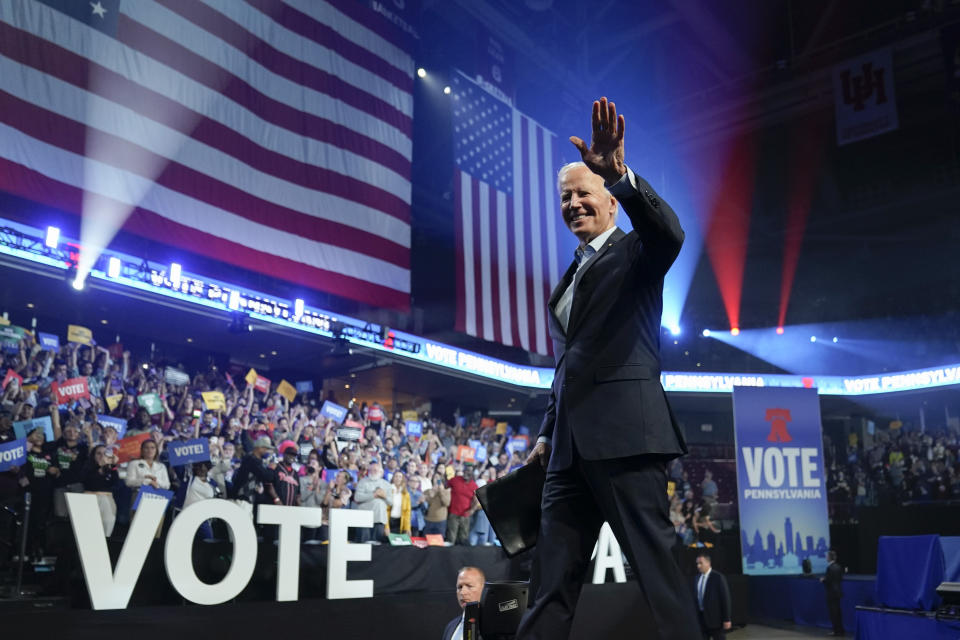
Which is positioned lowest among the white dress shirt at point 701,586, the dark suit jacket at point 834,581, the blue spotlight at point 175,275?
the dark suit jacket at point 834,581

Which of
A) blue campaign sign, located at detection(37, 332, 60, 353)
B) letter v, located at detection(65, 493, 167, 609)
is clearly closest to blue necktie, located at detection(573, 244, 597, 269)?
letter v, located at detection(65, 493, 167, 609)

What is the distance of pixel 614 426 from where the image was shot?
1.74 m

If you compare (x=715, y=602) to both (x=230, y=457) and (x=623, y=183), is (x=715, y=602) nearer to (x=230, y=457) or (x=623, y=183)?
(x=230, y=457)

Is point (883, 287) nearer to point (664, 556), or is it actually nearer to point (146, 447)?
point (146, 447)

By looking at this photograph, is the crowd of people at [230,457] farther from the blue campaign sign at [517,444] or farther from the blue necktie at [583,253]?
the blue necktie at [583,253]

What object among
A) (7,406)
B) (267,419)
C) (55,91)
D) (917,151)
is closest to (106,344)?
(267,419)

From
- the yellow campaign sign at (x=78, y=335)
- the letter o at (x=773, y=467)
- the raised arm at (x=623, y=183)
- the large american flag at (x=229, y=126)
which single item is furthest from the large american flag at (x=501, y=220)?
the raised arm at (x=623, y=183)

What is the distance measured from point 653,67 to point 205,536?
38.7 feet

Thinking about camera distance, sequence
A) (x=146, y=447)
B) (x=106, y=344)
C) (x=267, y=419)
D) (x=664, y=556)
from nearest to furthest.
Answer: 1. (x=664, y=556)
2. (x=146, y=447)
3. (x=267, y=419)
4. (x=106, y=344)

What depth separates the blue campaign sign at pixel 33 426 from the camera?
28.7 feet

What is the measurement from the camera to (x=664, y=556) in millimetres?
1663

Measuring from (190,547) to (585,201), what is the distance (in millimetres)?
4006

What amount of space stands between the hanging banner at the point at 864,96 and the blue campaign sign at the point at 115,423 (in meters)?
11.6

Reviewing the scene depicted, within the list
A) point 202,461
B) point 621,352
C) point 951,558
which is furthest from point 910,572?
point 202,461
